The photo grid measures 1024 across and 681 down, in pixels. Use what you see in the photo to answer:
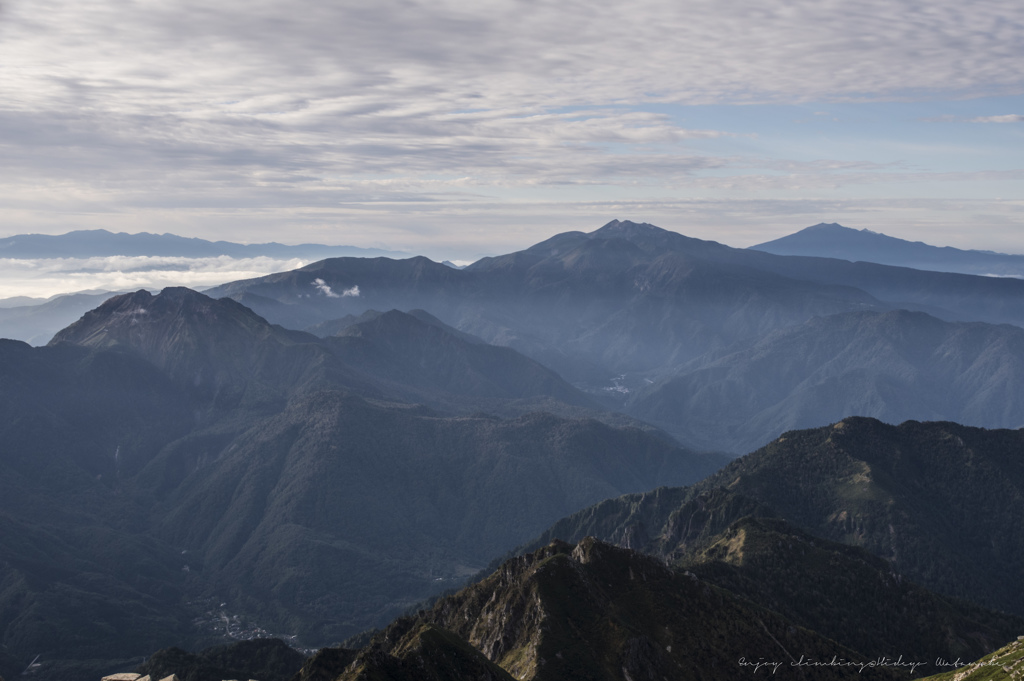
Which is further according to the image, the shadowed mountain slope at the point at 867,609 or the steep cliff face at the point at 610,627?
the shadowed mountain slope at the point at 867,609

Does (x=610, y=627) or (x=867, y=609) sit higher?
(x=610, y=627)

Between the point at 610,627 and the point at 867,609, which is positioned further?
the point at 867,609

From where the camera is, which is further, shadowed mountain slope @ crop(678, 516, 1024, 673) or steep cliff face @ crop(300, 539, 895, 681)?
shadowed mountain slope @ crop(678, 516, 1024, 673)

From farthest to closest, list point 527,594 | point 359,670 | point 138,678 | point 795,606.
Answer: point 795,606 → point 138,678 → point 527,594 → point 359,670

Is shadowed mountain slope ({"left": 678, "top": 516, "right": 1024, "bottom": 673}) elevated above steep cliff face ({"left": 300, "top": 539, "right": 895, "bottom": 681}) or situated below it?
below

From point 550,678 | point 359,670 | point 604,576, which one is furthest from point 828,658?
point 359,670

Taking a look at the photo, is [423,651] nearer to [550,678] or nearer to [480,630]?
[550,678]

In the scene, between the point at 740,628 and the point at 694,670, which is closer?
the point at 694,670

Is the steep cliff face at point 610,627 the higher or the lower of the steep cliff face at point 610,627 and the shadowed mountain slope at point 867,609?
the higher
